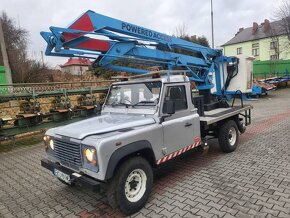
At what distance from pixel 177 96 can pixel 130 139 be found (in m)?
1.63

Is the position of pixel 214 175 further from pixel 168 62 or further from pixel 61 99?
pixel 61 99

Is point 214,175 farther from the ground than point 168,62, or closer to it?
closer to it

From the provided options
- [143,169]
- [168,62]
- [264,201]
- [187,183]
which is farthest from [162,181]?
[168,62]

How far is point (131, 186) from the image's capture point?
3.87 meters

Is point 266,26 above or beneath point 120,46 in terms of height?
above

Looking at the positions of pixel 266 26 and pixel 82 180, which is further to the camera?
pixel 266 26

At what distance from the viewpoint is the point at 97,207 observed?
4.09 meters

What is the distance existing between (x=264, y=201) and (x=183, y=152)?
1601 millimetres

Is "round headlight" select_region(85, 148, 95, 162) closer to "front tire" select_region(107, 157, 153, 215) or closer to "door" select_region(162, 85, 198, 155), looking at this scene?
"front tire" select_region(107, 157, 153, 215)

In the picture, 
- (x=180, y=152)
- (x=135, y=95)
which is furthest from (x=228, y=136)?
(x=135, y=95)

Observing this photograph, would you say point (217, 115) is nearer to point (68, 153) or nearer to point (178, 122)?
point (178, 122)

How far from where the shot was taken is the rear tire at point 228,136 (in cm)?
629

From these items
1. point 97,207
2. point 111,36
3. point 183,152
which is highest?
point 111,36

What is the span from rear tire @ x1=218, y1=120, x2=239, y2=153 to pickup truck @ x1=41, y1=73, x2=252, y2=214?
752 millimetres
